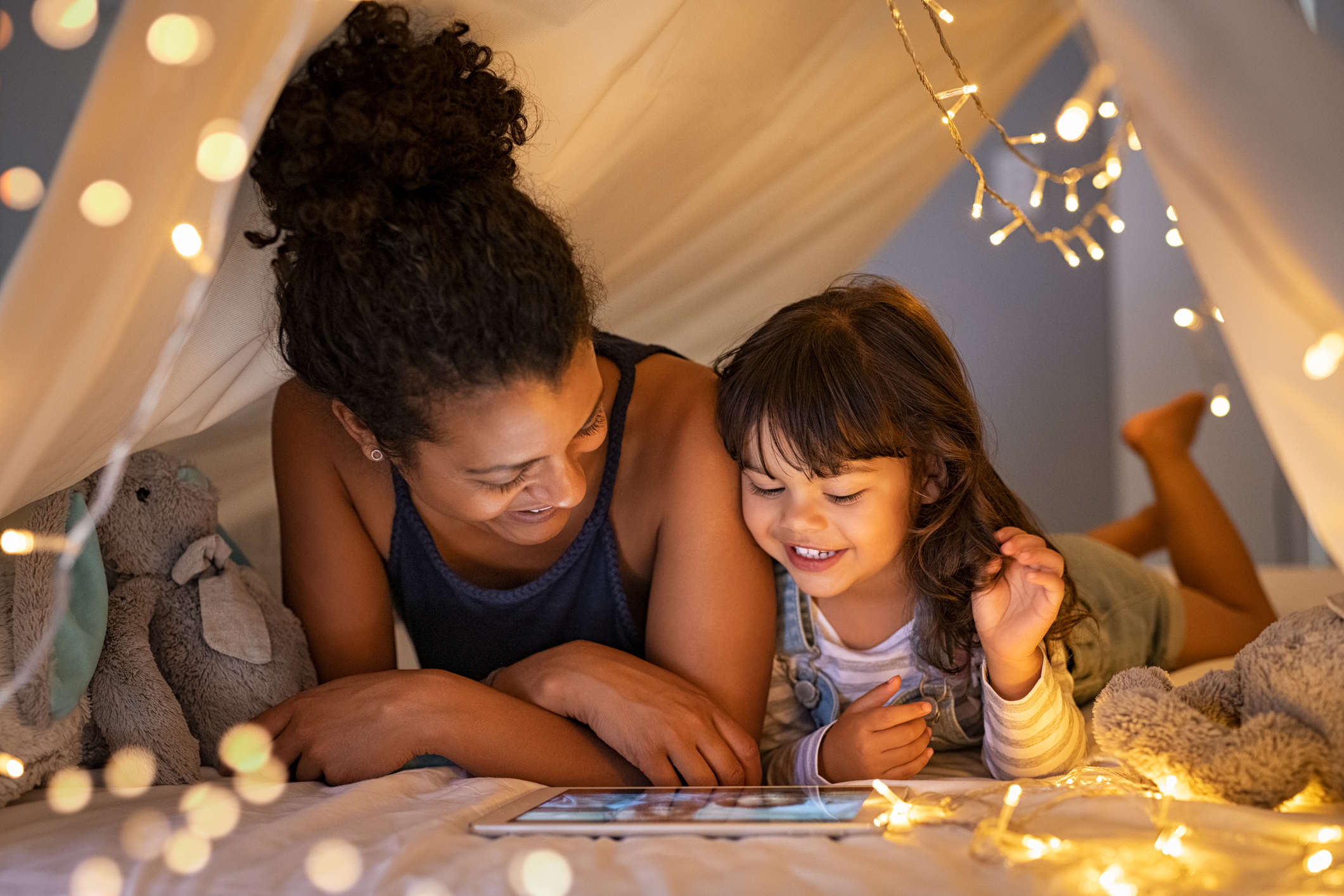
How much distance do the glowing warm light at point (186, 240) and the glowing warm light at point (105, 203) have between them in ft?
0.13

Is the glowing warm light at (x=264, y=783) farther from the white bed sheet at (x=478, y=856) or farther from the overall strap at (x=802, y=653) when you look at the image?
the overall strap at (x=802, y=653)

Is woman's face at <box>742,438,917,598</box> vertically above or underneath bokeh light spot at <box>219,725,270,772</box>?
above

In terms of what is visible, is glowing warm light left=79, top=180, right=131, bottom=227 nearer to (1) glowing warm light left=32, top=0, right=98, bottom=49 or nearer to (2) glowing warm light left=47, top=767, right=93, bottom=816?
(1) glowing warm light left=32, top=0, right=98, bottom=49

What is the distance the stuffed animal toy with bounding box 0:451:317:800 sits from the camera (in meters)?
1.03

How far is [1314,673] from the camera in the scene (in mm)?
834

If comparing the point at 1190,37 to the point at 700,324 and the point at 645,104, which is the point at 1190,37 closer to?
the point at 645,104

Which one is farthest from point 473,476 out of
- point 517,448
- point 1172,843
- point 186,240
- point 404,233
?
point 1172,843

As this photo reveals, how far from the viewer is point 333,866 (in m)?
0.76

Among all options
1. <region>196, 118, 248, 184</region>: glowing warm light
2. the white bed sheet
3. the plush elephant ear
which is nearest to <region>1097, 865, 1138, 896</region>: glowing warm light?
the white bed sheet

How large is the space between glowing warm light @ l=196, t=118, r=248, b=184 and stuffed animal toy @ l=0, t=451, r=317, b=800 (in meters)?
0.42

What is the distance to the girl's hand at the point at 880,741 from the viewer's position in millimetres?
1137

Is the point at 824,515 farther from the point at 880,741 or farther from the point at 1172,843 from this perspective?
the point at 1172,843

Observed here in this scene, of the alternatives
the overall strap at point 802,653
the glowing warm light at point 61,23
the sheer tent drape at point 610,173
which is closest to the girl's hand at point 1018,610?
the overall strap at point 802,653

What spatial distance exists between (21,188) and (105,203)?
7 centimetres
